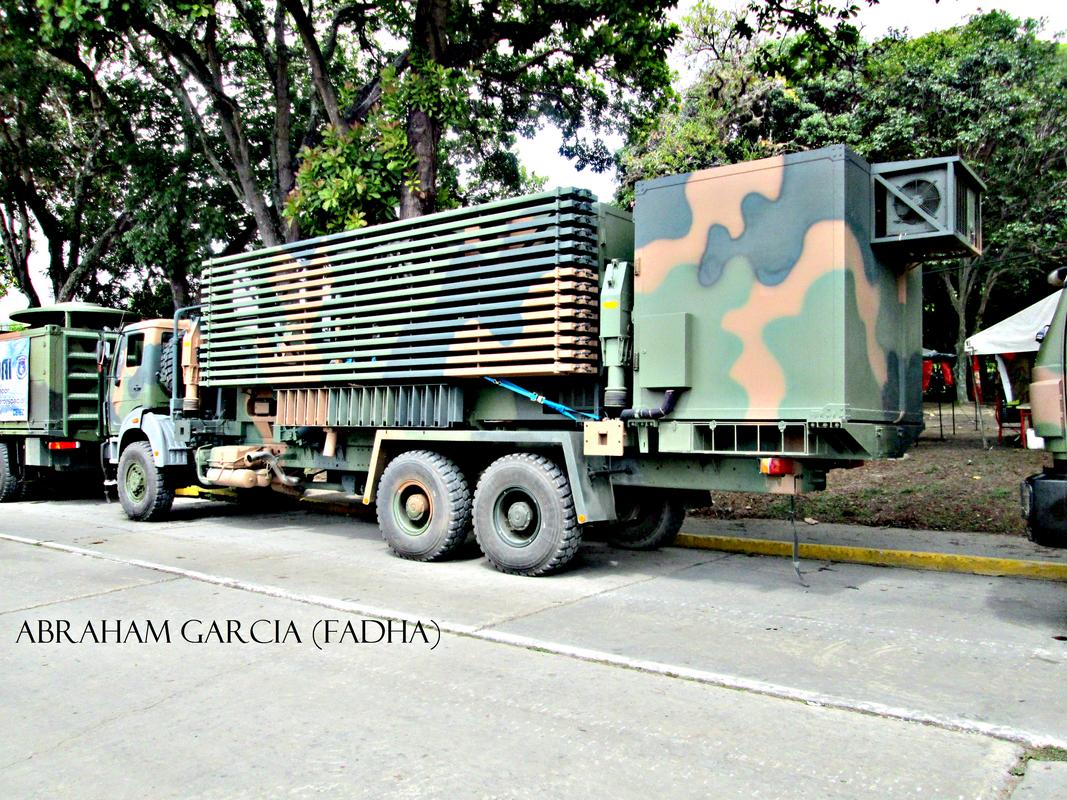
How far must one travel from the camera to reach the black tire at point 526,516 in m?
7.35

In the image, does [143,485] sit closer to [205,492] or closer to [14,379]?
[205,492]

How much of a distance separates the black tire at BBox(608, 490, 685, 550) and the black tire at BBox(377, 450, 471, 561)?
166cm

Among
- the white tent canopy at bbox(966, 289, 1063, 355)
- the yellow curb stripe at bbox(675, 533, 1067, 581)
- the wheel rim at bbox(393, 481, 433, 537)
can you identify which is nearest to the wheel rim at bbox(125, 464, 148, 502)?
the wheel rim at bbox(393, 481, 433, 537)

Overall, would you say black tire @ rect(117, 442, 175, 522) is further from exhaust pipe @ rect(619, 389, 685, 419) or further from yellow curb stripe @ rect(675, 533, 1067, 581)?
exhaust pipe @ rect(619, 389, 685, 419)

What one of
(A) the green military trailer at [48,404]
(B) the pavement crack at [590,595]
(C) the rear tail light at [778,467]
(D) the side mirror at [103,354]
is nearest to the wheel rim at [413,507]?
(B) the pavement crack at [590,595]

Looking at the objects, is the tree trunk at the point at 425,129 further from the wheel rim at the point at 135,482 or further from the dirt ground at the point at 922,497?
the dirt ground at the point at 922,497

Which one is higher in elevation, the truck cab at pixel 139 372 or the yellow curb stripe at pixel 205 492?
the truck cab at pixel 139 372

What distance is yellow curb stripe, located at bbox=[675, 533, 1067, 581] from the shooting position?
7.58 meters

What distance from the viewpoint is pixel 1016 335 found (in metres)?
15.2

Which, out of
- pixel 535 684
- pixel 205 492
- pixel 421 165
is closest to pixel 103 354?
pixel 205 492

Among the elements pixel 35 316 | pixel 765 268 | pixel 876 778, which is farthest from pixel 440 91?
pixel 876 778

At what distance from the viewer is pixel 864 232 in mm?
6699

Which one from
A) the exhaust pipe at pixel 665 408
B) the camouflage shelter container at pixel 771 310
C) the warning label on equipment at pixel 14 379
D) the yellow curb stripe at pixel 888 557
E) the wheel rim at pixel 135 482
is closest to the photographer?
the camouflage shelter container at pixel 771 310

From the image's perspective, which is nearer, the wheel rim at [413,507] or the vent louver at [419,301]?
the vent louver at [419,301]
